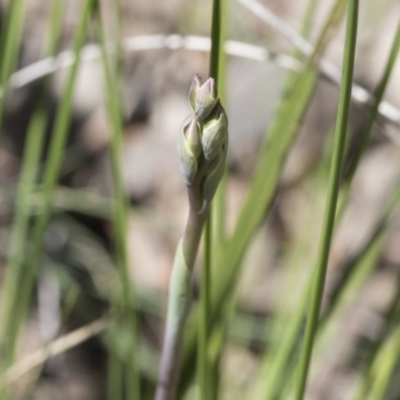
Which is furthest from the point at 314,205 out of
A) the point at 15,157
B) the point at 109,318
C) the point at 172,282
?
the point at 15,157

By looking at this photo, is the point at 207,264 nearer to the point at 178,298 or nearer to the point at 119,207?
the point at 178,298

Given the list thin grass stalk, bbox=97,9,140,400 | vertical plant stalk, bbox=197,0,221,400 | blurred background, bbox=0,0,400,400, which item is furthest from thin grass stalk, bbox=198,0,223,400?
blurred background, bbox=0,0,400,400

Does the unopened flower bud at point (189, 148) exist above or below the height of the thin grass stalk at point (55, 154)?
below

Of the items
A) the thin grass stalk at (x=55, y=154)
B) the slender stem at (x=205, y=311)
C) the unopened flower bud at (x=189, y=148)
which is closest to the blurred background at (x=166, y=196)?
the thin grass stalk at (x=55, y=154)

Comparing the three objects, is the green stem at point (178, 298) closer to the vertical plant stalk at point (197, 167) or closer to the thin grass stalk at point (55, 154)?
the vertical plant stalk at point (197, 167)

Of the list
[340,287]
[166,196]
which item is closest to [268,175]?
[340,287]

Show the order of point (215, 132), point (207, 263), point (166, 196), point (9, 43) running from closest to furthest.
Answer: point (215, 132), point (207, 263), point (9, 43), point (166, 196)

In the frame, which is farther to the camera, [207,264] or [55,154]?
[55,154]

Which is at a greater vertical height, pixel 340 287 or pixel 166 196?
pixel 166 196
